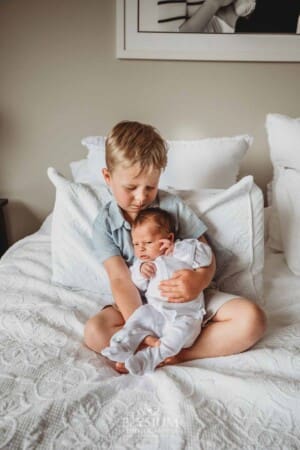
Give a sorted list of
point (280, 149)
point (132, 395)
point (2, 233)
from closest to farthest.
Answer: point (132, 395) < point (280, 149) < point (2, 233)

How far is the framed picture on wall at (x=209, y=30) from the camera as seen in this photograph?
169 cm

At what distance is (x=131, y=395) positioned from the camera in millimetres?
773

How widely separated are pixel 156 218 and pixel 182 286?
196 millimetres

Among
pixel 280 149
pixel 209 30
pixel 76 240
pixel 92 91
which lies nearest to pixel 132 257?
pixel 76 240

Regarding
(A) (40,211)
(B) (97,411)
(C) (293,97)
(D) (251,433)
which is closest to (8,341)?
(B) (97,411)

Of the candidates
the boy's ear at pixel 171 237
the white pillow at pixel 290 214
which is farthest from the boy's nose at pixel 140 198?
the white pillow at pixel 290 214

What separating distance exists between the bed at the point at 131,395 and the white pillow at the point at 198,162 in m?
0.63

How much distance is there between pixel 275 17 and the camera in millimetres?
1716

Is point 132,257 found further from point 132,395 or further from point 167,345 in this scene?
point 132,395

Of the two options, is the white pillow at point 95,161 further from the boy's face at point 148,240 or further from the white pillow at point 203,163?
the boy's face at point 148,240

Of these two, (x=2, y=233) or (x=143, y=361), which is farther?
(x=2, y=233)

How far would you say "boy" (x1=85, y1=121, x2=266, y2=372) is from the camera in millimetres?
935

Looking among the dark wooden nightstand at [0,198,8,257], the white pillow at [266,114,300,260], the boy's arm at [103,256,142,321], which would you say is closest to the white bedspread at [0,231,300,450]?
the boy's arm at [103,256,142,321]

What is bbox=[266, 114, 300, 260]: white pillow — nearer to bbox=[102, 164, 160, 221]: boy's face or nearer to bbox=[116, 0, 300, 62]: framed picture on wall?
bbox=[116, 0, 300, 62]: framed picture on wall
